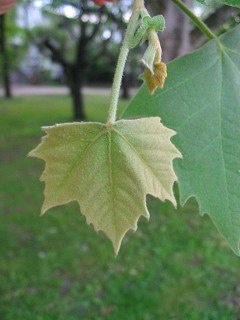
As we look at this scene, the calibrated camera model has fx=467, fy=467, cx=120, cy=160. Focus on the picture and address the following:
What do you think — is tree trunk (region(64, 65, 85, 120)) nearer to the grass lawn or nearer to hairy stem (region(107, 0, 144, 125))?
the grass lawn

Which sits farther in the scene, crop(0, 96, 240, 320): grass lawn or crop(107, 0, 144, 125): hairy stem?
crop(0, 96, 240, 320): grass lawn

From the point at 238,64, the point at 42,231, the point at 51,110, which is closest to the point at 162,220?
the point at 42,231

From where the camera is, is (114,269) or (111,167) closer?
(111,167)

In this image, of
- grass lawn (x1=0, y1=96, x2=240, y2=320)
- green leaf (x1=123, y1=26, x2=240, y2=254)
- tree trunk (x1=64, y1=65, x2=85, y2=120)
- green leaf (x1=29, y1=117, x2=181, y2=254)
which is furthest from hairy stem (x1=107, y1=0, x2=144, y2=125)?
tree trunk (x1=64, y1=65, x2=85, y2=120)

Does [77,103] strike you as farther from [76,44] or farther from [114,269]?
[114,269]

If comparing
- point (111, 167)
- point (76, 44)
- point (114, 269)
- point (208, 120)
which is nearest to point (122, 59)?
point (111, 167)

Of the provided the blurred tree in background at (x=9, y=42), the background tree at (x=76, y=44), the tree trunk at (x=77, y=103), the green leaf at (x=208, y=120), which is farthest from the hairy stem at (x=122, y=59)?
the tree trunk at (x=77, y=103)

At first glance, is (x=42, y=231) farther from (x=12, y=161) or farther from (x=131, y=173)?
(x=131, y=173)
